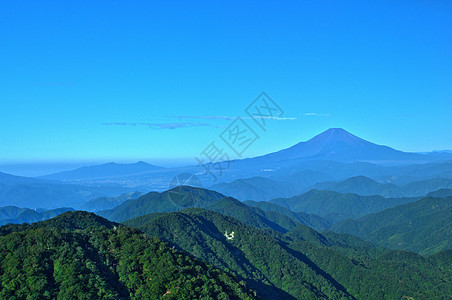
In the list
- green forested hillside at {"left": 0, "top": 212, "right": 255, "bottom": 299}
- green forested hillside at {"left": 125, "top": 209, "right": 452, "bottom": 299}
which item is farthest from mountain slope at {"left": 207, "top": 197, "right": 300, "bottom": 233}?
green forested hillside at {"left": 0, "top": 212, "right": 255, "bottom": 299}

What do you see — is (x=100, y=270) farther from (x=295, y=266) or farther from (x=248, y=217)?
(x=248, y=217)

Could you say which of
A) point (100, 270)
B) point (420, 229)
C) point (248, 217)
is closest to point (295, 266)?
point (100, 270)

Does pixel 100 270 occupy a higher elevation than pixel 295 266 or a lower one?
higher

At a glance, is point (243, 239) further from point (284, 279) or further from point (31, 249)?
point (31, 249)

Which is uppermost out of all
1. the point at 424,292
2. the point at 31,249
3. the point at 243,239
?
the point at 31,249

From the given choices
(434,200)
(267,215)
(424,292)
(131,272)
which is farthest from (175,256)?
(434,200)

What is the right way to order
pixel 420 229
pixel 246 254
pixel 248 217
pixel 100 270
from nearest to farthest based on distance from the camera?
pixel 100 270
pixel 246 254
pixel 248 217
pixel 420 229
